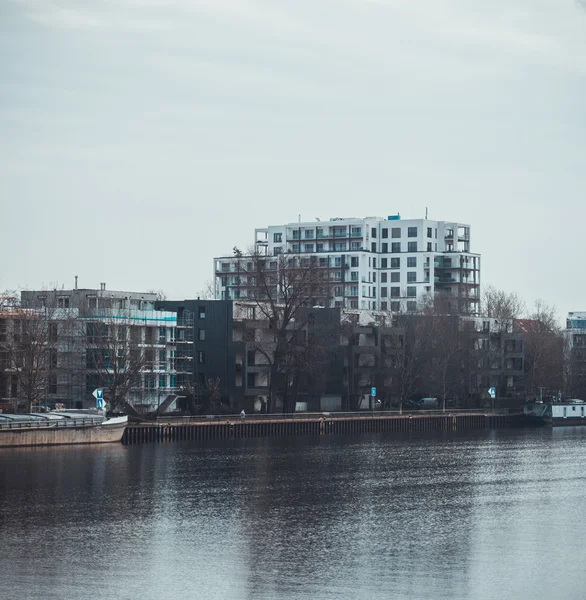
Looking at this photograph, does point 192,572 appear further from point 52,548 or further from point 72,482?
point 72,482

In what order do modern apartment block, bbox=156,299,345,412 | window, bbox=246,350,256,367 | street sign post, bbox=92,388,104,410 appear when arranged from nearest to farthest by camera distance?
street sign post, bbox=92,388,104,410 < modern apartment block, bbox=156,299,345,412 < window, bbox=246,350,256,367

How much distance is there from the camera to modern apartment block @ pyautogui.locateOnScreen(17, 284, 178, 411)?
122 meters

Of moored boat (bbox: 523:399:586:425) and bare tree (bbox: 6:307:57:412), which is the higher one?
bare tree (bbox: 6:307:57:412)

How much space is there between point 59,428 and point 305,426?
3471cm

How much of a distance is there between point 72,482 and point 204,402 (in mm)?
64022

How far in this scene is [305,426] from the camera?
425 ft

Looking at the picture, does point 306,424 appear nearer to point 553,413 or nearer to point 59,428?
point 59,428

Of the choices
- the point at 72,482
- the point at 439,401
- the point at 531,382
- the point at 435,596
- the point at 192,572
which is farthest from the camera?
the point at 531,382

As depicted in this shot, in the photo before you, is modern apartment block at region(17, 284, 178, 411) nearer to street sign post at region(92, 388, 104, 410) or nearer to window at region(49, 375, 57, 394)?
window at region(49, 375, 57, 394)

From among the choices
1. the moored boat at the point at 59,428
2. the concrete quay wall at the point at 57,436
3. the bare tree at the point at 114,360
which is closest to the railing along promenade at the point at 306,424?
the moored boat at the point at 59,428

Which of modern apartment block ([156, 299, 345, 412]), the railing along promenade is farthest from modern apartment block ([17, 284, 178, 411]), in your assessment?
the railing along promenade

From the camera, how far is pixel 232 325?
14562cm

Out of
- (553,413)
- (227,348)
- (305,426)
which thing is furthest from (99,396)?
(553,413)

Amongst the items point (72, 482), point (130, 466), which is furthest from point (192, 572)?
point (130, 466)
